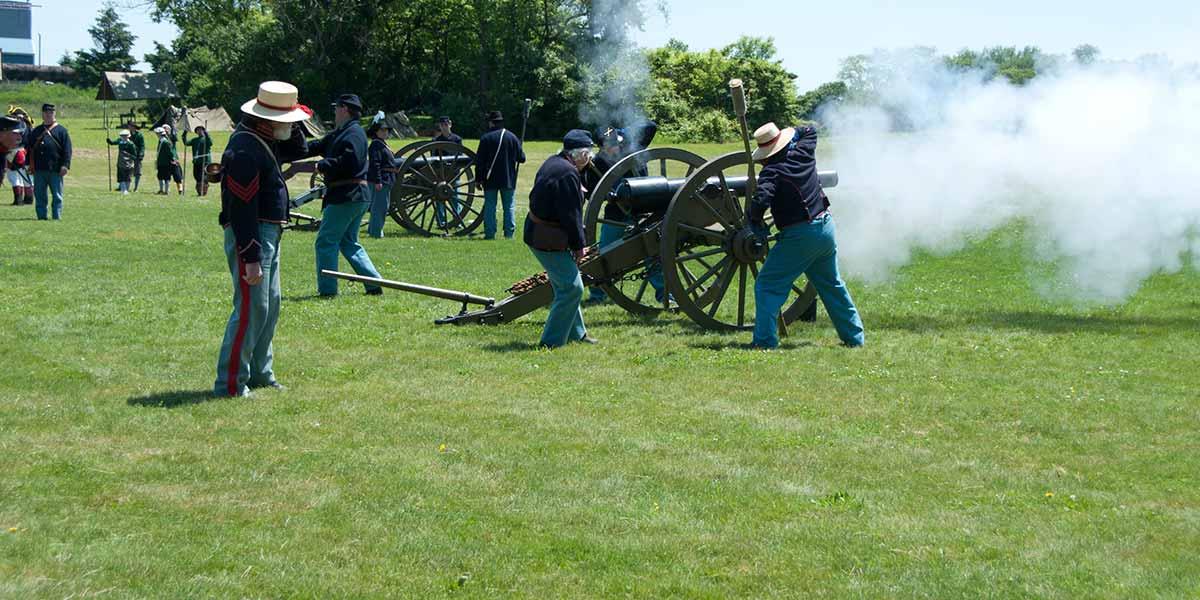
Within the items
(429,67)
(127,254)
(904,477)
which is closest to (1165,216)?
(904,477)

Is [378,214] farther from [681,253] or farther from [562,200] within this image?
[562,200]

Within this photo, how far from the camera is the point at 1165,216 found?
1320 centimetres

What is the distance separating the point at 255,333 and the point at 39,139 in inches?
572

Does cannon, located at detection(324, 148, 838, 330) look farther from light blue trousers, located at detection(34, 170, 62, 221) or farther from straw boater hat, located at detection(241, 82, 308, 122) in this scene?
light blue trousers, located at detection(34, 170, 62, 221)

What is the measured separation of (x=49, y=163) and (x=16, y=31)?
132m

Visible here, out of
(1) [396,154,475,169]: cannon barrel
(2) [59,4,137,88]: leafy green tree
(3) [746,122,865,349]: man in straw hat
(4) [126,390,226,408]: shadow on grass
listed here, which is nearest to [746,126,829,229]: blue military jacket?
(3) [746,122,865,349]: man in straw hat

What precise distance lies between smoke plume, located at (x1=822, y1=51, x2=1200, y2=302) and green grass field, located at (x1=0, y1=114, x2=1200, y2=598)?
164 cm

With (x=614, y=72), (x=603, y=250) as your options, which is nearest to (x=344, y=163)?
(x=603, y=250)

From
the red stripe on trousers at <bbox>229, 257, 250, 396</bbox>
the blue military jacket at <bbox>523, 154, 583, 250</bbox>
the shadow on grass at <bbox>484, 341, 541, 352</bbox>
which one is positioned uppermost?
the blue military jacket at <bbox>523, 154, 583, 250</bbox>

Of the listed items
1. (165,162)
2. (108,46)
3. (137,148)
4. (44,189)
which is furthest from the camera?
(108,46)

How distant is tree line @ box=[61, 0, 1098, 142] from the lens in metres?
15.9

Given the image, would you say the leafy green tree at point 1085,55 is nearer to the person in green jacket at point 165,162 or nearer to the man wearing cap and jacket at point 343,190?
the man wearing cap and jacket at point 343,190

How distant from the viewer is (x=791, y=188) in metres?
10.1

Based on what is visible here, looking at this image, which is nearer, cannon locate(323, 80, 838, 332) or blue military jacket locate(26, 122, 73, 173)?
cannon locate(323, 80, 838, 332)
